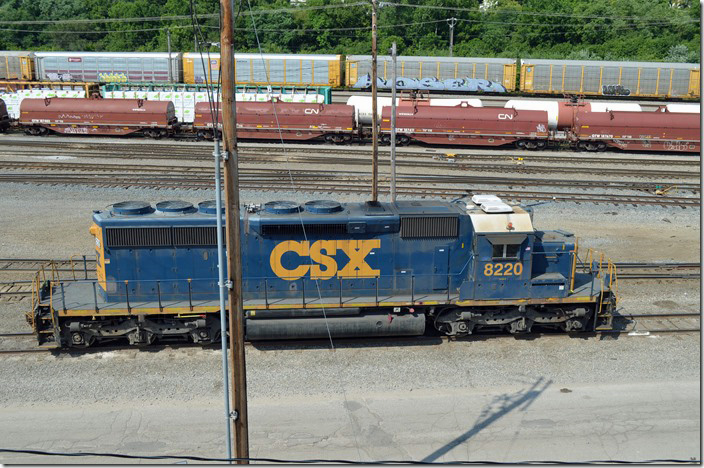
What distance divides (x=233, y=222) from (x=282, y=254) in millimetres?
7466

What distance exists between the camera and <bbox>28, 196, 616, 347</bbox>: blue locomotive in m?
15.1

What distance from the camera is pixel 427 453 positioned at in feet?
37.3

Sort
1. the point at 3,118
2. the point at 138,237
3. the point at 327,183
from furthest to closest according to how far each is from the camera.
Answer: the point at 3,118 < the point at 327,183 < the point at 138,237

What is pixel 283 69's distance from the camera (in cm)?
6025

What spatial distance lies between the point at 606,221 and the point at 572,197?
289cm

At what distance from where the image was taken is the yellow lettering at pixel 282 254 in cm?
1537

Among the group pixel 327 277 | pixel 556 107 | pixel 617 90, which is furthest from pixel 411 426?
pixel 617 90

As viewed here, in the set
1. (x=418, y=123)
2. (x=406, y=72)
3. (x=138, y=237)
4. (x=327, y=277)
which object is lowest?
(x=327, y=277)

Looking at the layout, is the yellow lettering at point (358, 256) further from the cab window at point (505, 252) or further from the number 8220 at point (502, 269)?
the cab window at point (505, 252)

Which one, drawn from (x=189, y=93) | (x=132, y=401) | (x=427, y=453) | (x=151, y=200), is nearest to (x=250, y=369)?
(x=132, y=401)

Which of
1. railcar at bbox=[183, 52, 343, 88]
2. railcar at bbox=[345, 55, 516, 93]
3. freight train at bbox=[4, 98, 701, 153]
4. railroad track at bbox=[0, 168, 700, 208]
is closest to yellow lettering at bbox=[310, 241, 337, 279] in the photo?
railroad track at bbox=[0, 168, 700, 208]

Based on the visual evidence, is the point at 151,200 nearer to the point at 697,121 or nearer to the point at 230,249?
the point at 230,249

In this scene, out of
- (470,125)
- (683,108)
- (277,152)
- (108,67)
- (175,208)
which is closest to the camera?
(175,208)

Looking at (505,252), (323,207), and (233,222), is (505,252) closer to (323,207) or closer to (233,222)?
(323,207)
